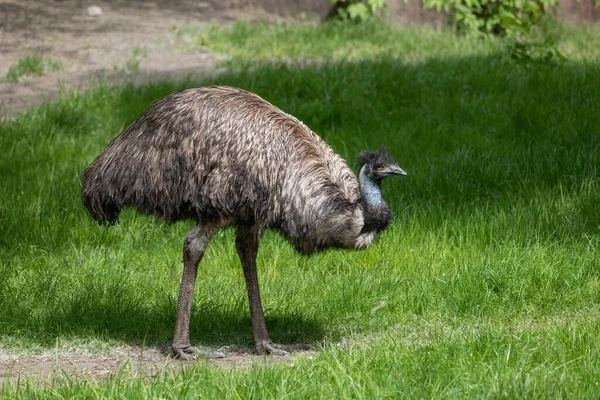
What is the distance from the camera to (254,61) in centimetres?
1104

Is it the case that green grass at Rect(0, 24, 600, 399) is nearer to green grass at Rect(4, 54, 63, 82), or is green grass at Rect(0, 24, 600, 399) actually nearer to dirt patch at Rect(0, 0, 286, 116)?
dirt patch at Rect(0, 0, 286, 116)

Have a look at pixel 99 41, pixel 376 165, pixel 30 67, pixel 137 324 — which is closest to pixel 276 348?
pixel 137 324

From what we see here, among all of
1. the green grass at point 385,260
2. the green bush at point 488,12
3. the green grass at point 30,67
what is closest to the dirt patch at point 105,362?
the green grass at point 385,260

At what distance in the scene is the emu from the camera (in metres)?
5.28

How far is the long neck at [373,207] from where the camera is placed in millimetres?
5258

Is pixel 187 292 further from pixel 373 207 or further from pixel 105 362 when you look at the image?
pixel 373 207

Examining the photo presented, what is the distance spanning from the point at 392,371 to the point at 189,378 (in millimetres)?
872

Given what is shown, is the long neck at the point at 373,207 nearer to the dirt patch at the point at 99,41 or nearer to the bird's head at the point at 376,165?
the bird's head at the point at 376,165

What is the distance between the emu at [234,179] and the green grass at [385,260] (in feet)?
1.90

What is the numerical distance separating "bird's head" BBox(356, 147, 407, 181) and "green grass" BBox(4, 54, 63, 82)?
6.25m

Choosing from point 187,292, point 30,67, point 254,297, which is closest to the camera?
point 187,292

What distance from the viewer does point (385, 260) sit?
673 cm

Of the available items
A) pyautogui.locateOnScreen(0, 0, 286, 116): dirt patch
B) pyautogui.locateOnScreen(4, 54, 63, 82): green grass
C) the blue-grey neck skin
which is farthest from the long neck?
pyautogui.locateOnScreen(4, 54, 63, 82): green grass

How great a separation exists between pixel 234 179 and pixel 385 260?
5.75 feet
